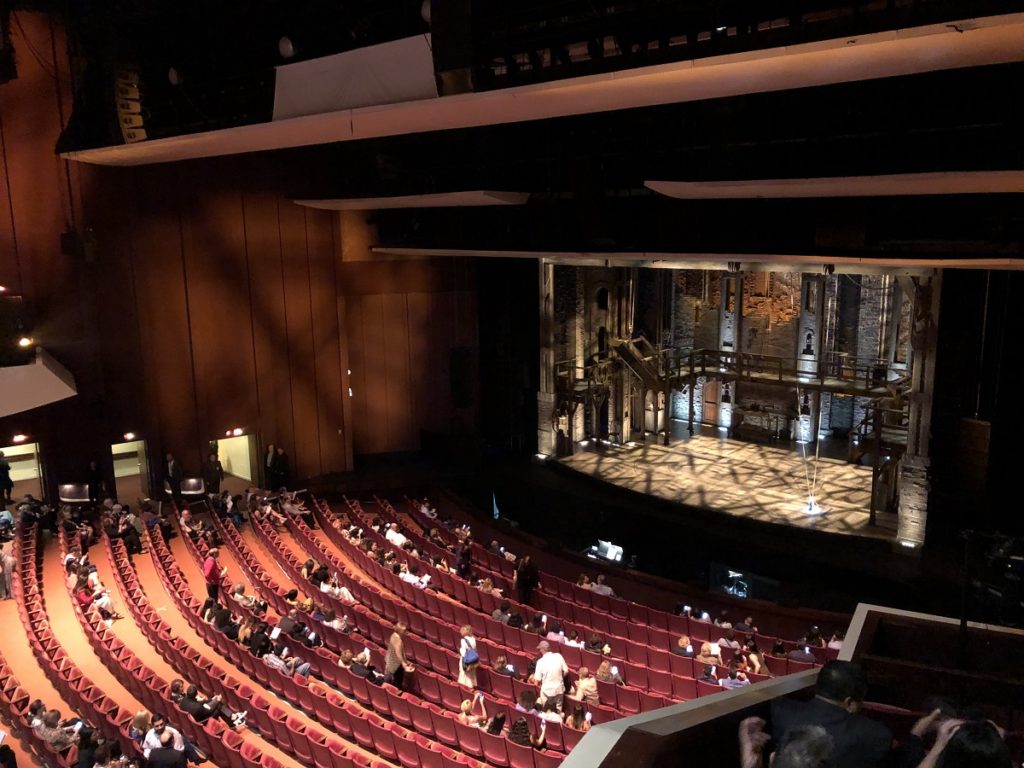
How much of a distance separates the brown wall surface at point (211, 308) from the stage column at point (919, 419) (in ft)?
27.6

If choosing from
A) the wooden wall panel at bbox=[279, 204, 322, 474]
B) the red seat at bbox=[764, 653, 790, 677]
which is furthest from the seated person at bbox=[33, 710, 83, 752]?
the wooden wall panel at bbox=[279, 204, 322, 474]

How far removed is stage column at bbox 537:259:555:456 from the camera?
1495cm

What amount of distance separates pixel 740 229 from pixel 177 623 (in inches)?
304

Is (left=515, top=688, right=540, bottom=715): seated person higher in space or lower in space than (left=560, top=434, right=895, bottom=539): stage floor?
higher

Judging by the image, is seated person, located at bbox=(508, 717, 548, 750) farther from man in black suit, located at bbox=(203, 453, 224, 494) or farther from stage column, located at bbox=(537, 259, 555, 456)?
stage column, located at bbox=(537, 259, 555, 456)

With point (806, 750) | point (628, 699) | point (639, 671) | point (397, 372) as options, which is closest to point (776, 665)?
point (639, 671)

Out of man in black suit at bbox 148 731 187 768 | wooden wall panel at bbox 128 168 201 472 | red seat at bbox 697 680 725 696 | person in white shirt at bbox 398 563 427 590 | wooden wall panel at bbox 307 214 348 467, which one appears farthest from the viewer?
wooden wall panel at bbox 307 214 348 467

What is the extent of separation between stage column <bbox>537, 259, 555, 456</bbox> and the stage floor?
0.64 metres

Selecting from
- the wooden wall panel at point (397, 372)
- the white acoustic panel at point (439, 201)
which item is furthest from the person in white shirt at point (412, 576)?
the wooden wall panel at point (397, 372)

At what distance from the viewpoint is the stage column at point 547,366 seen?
14.9 meters

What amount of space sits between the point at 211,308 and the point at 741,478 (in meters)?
9.52

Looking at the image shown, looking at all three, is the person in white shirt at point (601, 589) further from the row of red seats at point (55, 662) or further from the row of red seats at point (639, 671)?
the row of red seats at point (55, 662)

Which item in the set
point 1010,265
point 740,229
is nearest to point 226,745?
point 740,229

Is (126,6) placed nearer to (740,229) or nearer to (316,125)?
(316,125)
